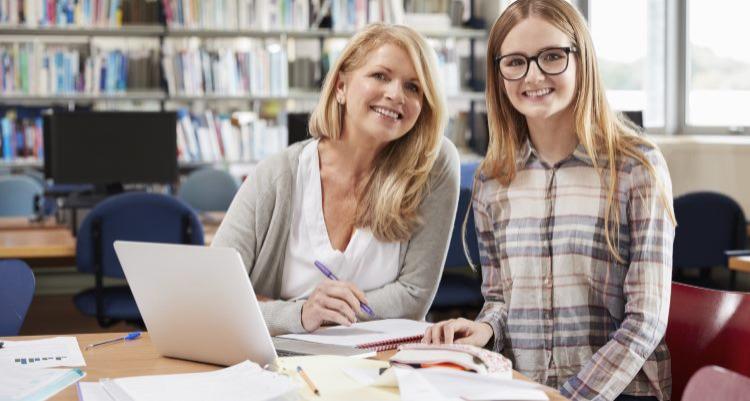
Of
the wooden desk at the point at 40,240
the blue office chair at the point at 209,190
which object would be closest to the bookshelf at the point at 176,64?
the blue office chair at the point at 209,190

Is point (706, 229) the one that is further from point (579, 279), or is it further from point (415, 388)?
point (415, 388)

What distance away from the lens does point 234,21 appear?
6.18m

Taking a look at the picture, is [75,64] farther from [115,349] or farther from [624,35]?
[115,349]

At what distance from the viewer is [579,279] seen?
170 centimetres

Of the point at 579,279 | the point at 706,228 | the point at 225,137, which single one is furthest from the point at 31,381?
the point at 225,137

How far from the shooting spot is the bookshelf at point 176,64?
235 inches

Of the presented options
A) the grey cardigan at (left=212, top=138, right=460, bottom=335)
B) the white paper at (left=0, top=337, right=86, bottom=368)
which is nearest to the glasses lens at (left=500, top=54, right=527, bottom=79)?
the grey cardigan at (left=212, top=138, right=460, bottom=335)

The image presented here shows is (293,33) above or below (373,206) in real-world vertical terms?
above

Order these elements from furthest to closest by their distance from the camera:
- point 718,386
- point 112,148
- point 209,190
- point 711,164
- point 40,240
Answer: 1. point 209,190
2. point 711,164
3. point 112,148
4. point 40,240
5. point 718,386

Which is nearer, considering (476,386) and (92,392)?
(476,386)

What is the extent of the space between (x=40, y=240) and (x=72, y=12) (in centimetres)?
273

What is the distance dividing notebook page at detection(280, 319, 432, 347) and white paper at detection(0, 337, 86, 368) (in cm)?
37

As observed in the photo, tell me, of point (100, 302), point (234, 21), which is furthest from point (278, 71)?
point (100, 302)

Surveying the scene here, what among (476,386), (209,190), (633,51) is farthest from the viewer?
(633,51)
